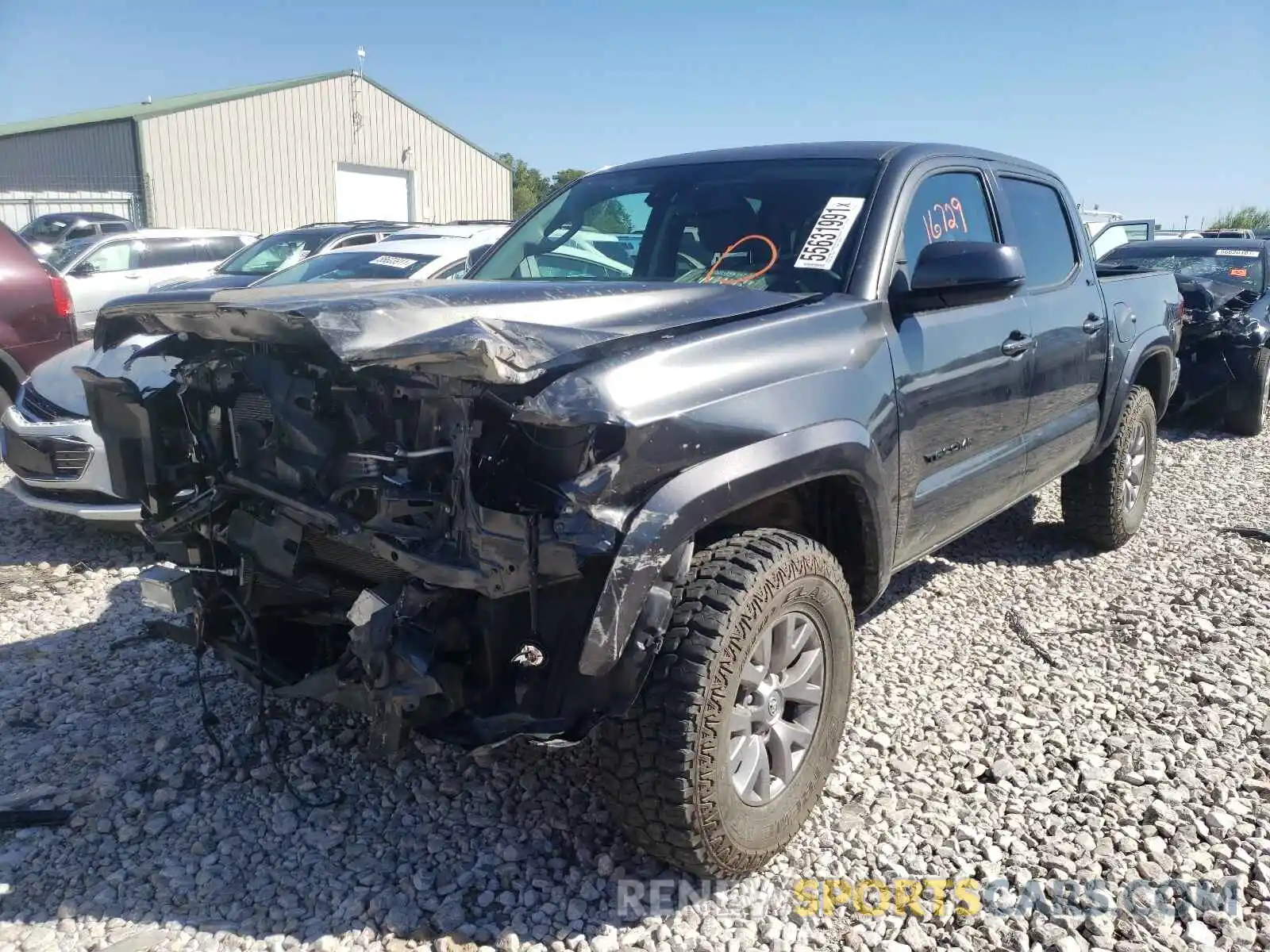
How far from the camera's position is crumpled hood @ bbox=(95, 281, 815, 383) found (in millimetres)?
2070

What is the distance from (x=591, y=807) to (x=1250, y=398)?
7754 millimetres

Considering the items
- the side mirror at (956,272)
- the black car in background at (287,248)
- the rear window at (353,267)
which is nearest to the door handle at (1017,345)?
the side mirror at (956,272)

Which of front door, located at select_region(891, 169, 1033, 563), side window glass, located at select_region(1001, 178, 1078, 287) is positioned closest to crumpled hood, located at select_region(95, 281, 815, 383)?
front door, located at select_region(891, 169, 1033, 563)

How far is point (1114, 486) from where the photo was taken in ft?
16.3

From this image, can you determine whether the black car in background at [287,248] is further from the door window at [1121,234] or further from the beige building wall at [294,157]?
the beige building wall at [294,157]

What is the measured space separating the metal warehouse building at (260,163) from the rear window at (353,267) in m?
19.8

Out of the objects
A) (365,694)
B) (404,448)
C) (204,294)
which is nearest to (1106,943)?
(365,694)

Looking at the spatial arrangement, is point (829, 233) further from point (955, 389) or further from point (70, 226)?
point (70, 226)

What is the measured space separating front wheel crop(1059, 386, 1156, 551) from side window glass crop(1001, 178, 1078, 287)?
3.20ft

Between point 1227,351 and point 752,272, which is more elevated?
point 752,272

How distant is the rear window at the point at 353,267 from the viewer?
6.68 m

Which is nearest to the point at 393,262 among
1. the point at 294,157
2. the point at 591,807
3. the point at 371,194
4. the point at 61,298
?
the point at 61,298

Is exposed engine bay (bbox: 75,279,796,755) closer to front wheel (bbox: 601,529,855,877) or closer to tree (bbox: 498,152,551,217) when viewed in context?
front wheel (bbox: 601,529,855,877)

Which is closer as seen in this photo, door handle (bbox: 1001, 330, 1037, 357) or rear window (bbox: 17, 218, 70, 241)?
door handle (bbox: 1001, 330, 1037, 357)
